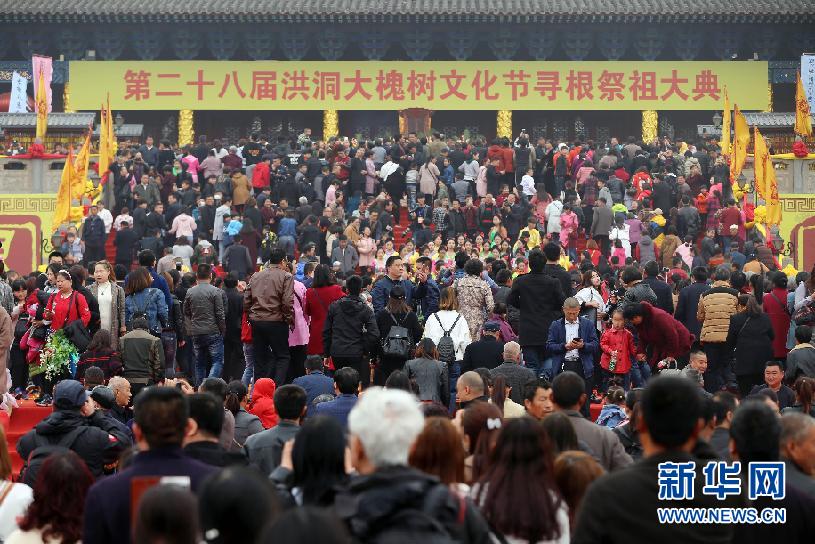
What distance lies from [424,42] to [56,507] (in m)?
26.9

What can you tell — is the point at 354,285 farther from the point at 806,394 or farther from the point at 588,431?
the point at 588,431

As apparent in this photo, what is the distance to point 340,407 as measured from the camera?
8.62m

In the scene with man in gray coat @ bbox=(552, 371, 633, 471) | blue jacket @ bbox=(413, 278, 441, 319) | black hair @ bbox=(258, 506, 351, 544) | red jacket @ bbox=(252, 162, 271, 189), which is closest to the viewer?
black hair @ bbox=(258, 506, 351, 544)

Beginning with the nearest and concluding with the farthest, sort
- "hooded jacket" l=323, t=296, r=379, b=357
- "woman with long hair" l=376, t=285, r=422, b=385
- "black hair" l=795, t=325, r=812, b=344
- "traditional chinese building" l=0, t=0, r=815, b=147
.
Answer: "black hair" l=795, t=325, r=812, b=344 < "hooded jacket" l=323, t=296, r=379, b=357 < "woman with long hair" l=376, t=285, r=422, b=385 < "traditional chinese building" l=0, t=0, r=815, b=147

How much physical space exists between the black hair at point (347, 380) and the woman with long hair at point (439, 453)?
3.30 meters

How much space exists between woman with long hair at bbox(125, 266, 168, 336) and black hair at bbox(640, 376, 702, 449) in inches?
323

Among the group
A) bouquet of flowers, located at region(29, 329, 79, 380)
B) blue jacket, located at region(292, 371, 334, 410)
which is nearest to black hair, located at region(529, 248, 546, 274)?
blue jacket, located at region(292, 371, 334, 410)

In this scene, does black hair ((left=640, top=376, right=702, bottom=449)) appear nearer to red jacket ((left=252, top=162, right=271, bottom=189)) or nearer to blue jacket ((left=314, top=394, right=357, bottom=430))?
blue jacket ((left=314, top=394, right=357, bottom=430))

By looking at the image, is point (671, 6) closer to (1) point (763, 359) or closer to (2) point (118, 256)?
(2) point (118, 256)

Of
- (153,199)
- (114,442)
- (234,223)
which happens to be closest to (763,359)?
(114,442)

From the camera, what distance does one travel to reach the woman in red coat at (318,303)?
484 inches

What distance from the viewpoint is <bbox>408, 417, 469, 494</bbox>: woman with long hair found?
5.43 m

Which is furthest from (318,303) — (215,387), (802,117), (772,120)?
(772,120)

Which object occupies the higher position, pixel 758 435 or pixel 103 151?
pixel 103 151
